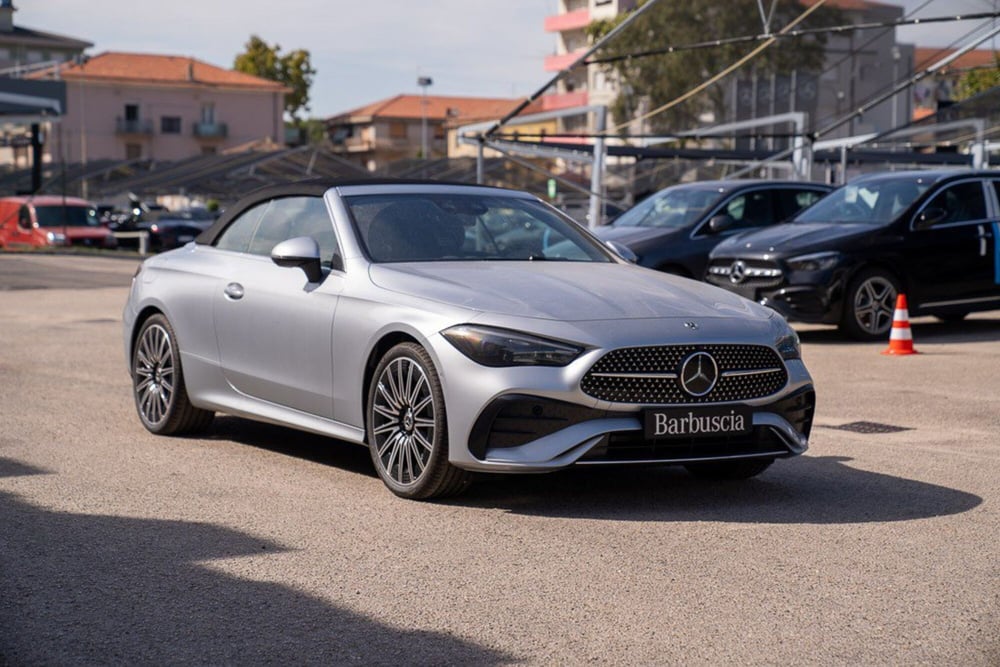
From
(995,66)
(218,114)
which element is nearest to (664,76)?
(995,66)

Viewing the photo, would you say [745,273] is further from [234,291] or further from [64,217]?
[64,217]

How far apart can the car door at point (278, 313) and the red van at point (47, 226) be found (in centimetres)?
3542

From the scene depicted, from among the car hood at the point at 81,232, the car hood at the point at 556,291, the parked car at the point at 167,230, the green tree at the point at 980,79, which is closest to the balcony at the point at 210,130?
the parked car at the point at 167,230

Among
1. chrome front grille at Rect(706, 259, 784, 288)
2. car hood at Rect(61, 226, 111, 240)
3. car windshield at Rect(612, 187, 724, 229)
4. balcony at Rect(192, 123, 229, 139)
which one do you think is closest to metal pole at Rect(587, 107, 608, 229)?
car windshield at Rect(612, 187, 724, 229)

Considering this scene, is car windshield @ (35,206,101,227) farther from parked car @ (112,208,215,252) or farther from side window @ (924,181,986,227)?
side window @ (924,181,986,227)

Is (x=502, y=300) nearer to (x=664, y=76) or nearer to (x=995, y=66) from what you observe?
(x=995, y=66)

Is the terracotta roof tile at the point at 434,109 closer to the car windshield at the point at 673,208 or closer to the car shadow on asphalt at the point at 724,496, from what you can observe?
the car windshield at the point at 673,208

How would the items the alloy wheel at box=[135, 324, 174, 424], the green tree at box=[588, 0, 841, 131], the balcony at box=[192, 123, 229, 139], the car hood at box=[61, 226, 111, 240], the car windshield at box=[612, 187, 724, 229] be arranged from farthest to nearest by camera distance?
the balcony at box=[192, 123, 229, 139] < the green tree at box=[588, 0, 841, 131] < the car hood at box=[61, 226, 111, 240] < the car windshield at box=[612, 187, 724, 229] < the alloy wheel at box=[135, 324, 174, 424]

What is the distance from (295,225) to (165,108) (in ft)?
351

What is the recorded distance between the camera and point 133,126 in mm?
109500

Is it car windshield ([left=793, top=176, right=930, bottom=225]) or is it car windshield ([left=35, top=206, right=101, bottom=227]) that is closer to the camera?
car windshield ([left=793, top=176, right=930, bottom=225])

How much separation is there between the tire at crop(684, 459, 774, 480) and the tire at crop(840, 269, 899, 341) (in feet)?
26.6

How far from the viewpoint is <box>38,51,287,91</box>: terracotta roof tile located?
109 metres

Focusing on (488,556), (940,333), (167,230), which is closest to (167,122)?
(167,230)
